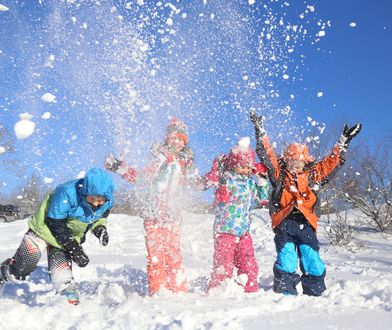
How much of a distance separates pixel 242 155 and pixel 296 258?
1.13 m

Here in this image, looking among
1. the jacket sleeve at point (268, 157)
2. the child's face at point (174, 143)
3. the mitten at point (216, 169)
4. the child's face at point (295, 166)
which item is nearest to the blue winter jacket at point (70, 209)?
the child's face at point (174, 143)

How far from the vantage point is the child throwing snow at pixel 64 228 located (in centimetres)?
388

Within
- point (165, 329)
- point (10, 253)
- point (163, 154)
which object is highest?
point (163, 154)

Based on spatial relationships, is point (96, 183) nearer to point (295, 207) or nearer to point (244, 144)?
point (244, 144)

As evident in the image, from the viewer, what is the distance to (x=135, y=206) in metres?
4.72

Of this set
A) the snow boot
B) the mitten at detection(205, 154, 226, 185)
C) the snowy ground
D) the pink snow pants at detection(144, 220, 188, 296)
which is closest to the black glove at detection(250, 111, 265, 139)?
the mitten at detection(205, 154, 226, 185)

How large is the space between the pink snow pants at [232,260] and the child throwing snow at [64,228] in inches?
44.2

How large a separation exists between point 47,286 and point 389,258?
4967 millimetres

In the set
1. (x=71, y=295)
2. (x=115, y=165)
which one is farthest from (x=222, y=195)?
(x=71, y=295)

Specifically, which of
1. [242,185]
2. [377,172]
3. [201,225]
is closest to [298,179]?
[242,185]

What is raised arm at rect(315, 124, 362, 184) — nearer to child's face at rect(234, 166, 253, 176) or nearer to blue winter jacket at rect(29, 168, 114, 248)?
child's face at rect(234, 166, 253, 176)

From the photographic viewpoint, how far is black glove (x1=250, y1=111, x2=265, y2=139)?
4.69 meters

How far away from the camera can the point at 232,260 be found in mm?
4559

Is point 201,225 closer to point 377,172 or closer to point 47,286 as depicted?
point 377,172
